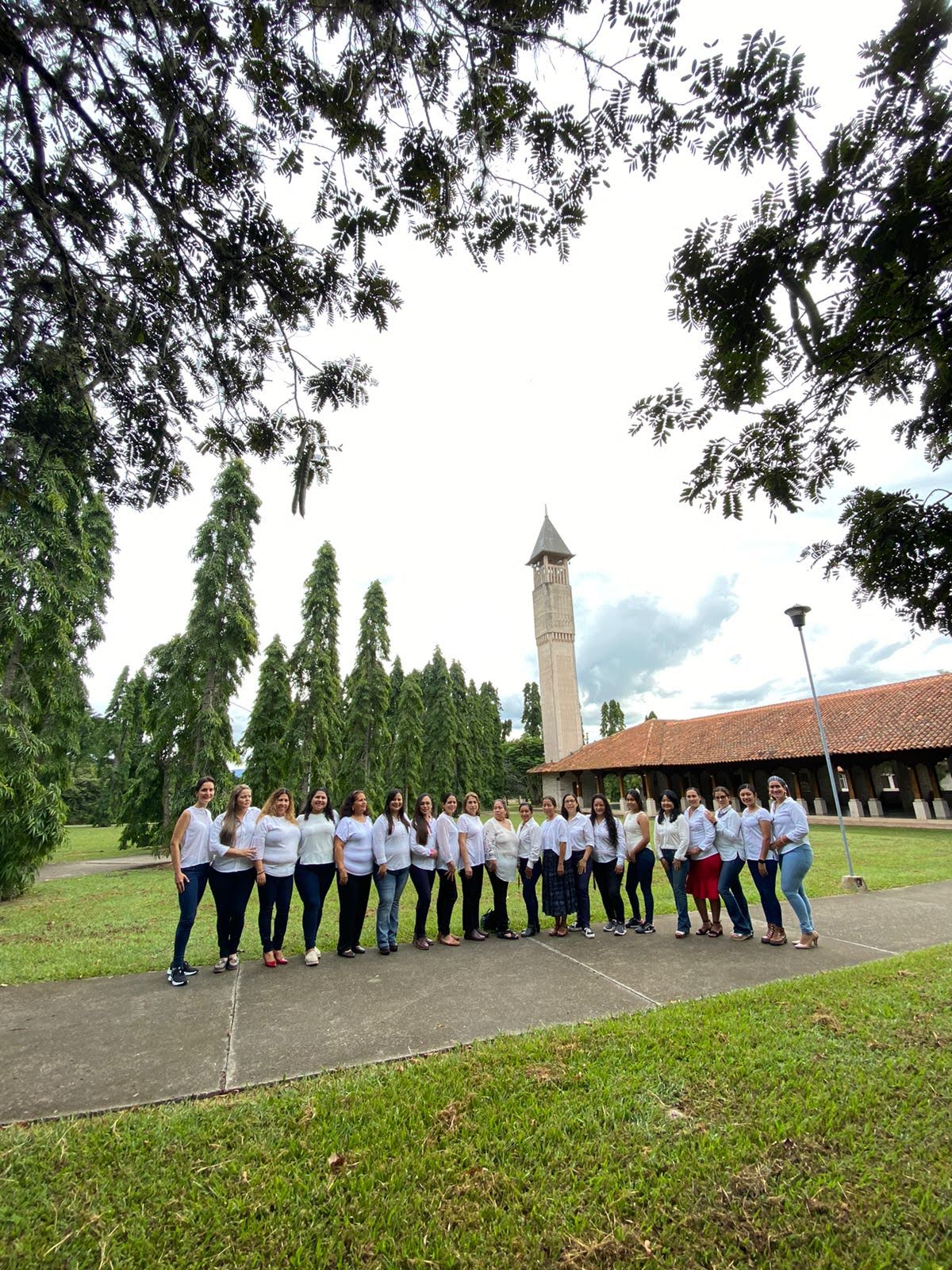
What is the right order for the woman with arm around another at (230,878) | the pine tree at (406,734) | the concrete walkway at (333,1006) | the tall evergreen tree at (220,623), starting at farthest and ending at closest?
1. the pine tree at (406,734)
2. the tall evergreen tree at (220,623)
3. the woman with arm around another at (230,878)
4. the concrete walkway at (333,1006)

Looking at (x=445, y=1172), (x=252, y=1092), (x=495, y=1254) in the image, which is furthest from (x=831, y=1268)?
(x=252, y=1092)

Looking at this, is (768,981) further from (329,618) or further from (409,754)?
(409,754)

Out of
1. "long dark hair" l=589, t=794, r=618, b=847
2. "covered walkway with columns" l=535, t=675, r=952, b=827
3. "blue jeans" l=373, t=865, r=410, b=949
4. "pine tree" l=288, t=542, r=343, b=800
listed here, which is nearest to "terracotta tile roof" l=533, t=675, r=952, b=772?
"covered walkway with columns" l=535, t=675, r=952, b=827

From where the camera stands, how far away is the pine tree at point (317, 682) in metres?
20.8

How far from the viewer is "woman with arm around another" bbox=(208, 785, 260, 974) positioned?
17.1ft

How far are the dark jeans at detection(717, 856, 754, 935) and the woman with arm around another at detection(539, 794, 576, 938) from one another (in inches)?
67.7

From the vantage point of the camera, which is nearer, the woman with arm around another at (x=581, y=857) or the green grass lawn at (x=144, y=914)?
the green grass lawn at (x=144, y=914)

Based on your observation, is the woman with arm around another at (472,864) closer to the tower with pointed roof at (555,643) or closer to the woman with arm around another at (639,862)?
the woman with arm around another at (639,862)

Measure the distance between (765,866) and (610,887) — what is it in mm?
1731

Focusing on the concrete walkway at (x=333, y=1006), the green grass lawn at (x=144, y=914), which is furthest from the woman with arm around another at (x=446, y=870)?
the green grass lawn at (x=144, y=914)

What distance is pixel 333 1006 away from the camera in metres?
4.27

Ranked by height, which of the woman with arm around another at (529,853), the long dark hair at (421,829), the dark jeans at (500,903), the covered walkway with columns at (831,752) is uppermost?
the covered walkway with columns at (831,752)

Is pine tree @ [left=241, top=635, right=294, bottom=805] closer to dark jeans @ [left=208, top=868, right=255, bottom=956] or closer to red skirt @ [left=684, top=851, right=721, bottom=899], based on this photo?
dark jeans @ [left=208, top=868, right=255, bottom=956]

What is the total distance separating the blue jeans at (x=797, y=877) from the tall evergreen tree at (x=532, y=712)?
57147mm
